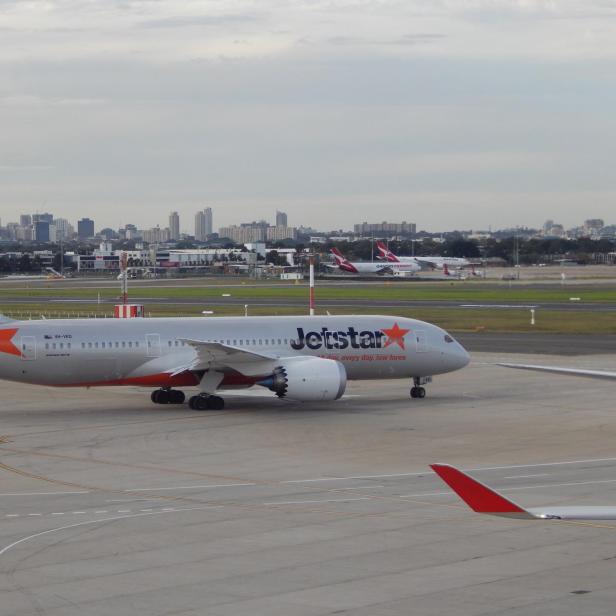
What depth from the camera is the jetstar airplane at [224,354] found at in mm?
43156

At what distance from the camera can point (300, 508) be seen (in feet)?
86.2

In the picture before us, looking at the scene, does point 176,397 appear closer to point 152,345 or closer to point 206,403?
point 206,403

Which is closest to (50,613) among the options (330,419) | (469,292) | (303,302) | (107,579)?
(107,579)

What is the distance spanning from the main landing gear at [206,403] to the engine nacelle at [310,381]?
2.69 metres

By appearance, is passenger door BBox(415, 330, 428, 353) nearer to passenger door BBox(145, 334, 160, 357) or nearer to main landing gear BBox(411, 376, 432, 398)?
main landing gear BBox(411, 376, 432, 398)

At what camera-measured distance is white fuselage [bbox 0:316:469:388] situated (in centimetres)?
4356

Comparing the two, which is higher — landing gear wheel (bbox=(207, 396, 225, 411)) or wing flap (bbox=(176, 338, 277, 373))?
wing flap (bbox=(176, 338, 277, 373))

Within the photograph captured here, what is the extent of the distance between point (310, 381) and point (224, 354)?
3.44m

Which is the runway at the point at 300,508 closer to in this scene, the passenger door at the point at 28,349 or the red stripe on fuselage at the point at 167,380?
the red stripe on fuselage at the point at 167,380

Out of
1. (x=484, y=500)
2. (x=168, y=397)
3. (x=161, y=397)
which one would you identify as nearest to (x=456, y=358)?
(x=168, y=397)

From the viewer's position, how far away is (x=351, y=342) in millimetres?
46312

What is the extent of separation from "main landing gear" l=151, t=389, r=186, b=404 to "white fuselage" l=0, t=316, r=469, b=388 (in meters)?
0.83

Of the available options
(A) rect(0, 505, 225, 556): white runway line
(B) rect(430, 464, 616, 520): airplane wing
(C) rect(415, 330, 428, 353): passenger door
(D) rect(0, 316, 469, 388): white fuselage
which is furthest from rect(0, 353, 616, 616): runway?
(B) rect(430, 464, 616, 520): airplane wing

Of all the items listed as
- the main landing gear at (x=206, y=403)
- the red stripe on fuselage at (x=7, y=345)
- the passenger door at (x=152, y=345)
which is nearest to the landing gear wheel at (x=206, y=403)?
the main landing gear at (x=206, y=403)
